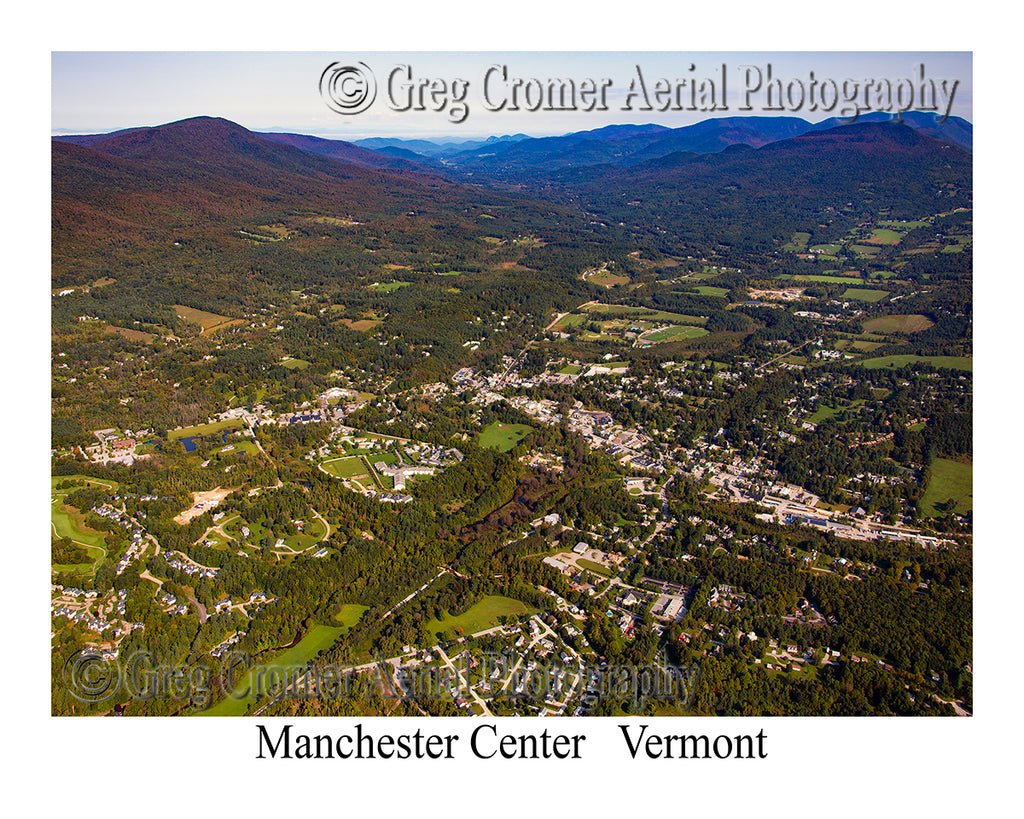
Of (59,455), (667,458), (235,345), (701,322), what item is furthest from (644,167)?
(59,455)

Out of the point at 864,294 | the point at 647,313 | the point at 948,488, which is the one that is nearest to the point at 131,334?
the point at 647,313

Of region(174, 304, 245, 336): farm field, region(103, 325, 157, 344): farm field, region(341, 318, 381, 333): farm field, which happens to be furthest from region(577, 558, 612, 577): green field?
region(174, 304, 245, 336): farm field

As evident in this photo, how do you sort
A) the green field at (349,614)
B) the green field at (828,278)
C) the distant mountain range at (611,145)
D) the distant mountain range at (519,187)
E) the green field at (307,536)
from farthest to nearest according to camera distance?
the distant mountain range at (611,145), the distant mountain range at (519,187), the green field at (828,278), the green field at (307,536), the green field at (349,614)

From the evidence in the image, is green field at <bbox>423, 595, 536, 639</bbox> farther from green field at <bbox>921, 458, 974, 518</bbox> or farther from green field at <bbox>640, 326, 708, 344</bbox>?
green field at <bbox>640, 326, 708, 344</bbox>

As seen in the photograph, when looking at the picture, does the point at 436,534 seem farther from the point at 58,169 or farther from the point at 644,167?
the point at 644,167

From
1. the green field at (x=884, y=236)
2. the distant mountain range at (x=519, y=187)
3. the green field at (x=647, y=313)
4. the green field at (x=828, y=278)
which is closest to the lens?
the green field at (x=647, y=313)

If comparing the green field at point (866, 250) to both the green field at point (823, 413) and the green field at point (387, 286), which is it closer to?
the green field at point (823, 413)

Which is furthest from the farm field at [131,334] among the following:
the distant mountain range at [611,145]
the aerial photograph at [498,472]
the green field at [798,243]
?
the distant mountain range at [611,145]
